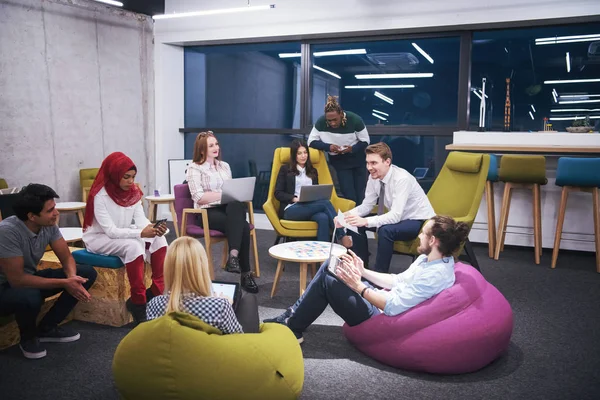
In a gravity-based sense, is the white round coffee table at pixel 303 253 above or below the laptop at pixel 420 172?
below

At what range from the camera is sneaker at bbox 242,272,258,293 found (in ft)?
14.0

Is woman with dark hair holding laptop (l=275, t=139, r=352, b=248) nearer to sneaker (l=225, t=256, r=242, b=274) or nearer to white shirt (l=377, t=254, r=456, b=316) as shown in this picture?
sneaker (l=225, t=256, r=242, b=274)

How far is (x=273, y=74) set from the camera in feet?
25.6

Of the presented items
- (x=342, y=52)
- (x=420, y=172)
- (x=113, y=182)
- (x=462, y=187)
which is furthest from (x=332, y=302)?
(x=342, y=52)

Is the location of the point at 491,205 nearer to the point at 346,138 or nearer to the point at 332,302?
the point at 346,138

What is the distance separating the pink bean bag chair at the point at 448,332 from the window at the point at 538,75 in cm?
365

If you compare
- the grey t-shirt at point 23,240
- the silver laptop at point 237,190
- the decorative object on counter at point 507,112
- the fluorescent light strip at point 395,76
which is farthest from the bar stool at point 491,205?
the grey t-shirt at point 23,240

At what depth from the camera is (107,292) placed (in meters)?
3.45

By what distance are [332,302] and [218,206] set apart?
6.22 feet

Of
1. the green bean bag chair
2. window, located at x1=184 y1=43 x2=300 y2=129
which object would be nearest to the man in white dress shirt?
the green bean bag chair

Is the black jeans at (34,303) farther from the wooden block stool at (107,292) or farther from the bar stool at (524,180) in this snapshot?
the bar stool at (524,180)

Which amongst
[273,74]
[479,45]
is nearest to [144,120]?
[273,74]

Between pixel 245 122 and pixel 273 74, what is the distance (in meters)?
0.80

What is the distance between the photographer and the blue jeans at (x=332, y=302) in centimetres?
285
